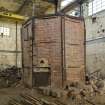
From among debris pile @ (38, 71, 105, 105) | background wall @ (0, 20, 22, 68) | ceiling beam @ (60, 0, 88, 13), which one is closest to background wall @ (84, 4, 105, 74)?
ceiling beam @ (60, 0, 88, 13)

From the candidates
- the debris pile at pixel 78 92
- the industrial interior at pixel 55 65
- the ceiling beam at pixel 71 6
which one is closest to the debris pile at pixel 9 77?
the industrial interior at pixel 55 65

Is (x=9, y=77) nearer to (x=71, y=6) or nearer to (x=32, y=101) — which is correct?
(x=32, y=101)

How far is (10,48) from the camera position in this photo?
861 inches

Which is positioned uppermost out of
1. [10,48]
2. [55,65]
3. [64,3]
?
[64,3]

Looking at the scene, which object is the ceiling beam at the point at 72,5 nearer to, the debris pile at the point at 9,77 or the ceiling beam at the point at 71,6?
the ceiling beam at the point at 71,6

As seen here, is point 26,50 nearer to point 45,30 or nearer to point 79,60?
point 45,30

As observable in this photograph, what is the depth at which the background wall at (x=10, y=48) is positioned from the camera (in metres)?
21.3

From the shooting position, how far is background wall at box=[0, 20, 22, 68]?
2134 cm

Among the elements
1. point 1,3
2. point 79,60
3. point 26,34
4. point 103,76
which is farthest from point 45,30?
→ point 1,3

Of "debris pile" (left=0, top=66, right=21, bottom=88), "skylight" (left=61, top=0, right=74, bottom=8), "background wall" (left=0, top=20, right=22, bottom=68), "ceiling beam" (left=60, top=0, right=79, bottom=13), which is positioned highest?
"skylight" (left=61, top=0, right=74, bottom=8)

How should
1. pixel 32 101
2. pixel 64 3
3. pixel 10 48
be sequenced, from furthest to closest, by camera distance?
pixel 64 3 < pixel 10 48 < pixel 32 101

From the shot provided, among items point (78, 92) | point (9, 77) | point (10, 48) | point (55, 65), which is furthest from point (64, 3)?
point (78, 92)

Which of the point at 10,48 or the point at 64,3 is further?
the point at 64,3

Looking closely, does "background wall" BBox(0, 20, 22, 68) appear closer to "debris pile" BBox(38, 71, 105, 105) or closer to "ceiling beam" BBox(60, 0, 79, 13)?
"ceiling beam" BBox(60, 0, 79, 13)
